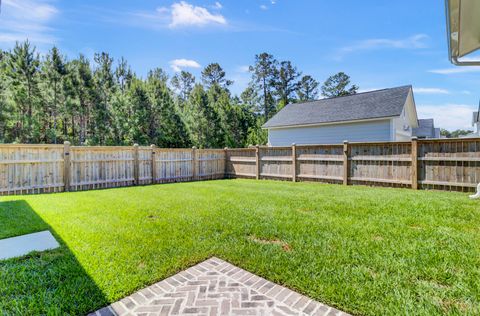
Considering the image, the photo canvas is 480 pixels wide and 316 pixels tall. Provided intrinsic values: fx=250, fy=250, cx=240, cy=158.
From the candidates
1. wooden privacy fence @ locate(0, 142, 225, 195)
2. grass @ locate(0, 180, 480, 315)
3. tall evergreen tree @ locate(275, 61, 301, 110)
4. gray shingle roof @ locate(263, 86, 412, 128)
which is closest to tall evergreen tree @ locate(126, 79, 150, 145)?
wooden privacy fence @ locate(0, 142, 225, 195)

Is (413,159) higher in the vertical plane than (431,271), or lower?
higher

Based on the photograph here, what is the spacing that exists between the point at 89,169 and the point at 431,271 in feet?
30.5

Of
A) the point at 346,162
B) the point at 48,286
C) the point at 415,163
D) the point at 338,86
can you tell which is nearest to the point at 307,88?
the point at 338,86

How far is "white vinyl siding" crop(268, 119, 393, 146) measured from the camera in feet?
38.5

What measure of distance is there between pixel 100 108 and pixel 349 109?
57.0 ft

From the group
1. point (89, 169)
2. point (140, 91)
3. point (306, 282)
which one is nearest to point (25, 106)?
point (140, 91)

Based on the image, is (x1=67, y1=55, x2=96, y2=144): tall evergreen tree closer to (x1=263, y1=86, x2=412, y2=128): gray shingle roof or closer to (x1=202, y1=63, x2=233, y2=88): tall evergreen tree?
(x1=263, y1=86, x2=412, y2=128): gray shingle roof

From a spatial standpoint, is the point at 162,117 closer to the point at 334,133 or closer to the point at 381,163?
the point at 334,133

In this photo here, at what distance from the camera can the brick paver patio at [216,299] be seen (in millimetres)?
1939

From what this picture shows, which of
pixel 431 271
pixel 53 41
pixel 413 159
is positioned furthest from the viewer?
pixel 53 41

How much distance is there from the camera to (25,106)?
1700cm

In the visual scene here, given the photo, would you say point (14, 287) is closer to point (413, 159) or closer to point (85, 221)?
point (85, 221)

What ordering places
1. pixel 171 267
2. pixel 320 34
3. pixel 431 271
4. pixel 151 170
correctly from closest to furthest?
pixel 431 271, pixel 171 267, pixel 151 170, pixel 320 34

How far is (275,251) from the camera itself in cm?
298
